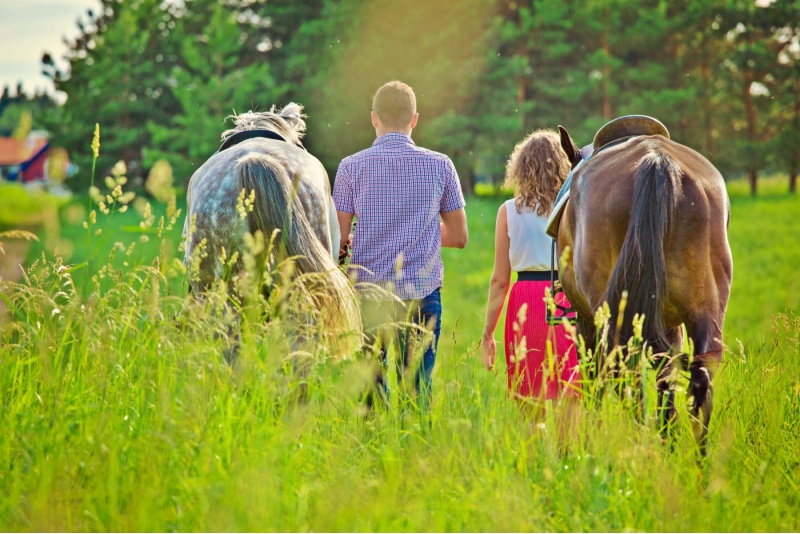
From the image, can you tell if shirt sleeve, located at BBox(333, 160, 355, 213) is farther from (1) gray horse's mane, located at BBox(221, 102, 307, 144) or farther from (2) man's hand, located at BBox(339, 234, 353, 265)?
(1) gray horse's mane, located at BBox(221, 102, 307, 144)

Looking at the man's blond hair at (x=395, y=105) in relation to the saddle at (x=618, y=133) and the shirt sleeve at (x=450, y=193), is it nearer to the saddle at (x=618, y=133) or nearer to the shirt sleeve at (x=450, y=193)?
the shirt sleeve at (x=450, y=193)

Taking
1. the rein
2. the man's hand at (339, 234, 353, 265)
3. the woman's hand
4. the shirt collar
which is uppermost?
the rein

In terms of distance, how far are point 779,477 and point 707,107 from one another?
114 ft

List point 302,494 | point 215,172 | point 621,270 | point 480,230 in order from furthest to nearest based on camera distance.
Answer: point 480,230 → point 215,172 → point 621,270 → point 302,494

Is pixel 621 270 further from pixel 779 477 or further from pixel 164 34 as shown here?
pixel 164 34

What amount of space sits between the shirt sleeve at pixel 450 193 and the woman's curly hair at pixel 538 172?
0.40 m

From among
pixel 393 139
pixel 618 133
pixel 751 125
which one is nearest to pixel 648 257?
pixel 618 133

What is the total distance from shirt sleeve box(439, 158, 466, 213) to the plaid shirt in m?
0.03

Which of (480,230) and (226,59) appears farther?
(226,59)

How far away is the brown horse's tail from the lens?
12.0ft

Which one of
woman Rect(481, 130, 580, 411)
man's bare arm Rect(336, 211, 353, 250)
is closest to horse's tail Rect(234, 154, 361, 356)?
man's bare arm Rect(336, 211, 353, 250)

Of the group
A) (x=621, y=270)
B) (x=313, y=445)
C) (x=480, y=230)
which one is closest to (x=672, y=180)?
(x=621, y=270)

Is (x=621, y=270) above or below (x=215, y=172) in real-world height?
below

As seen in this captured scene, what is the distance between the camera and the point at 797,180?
127 feet
